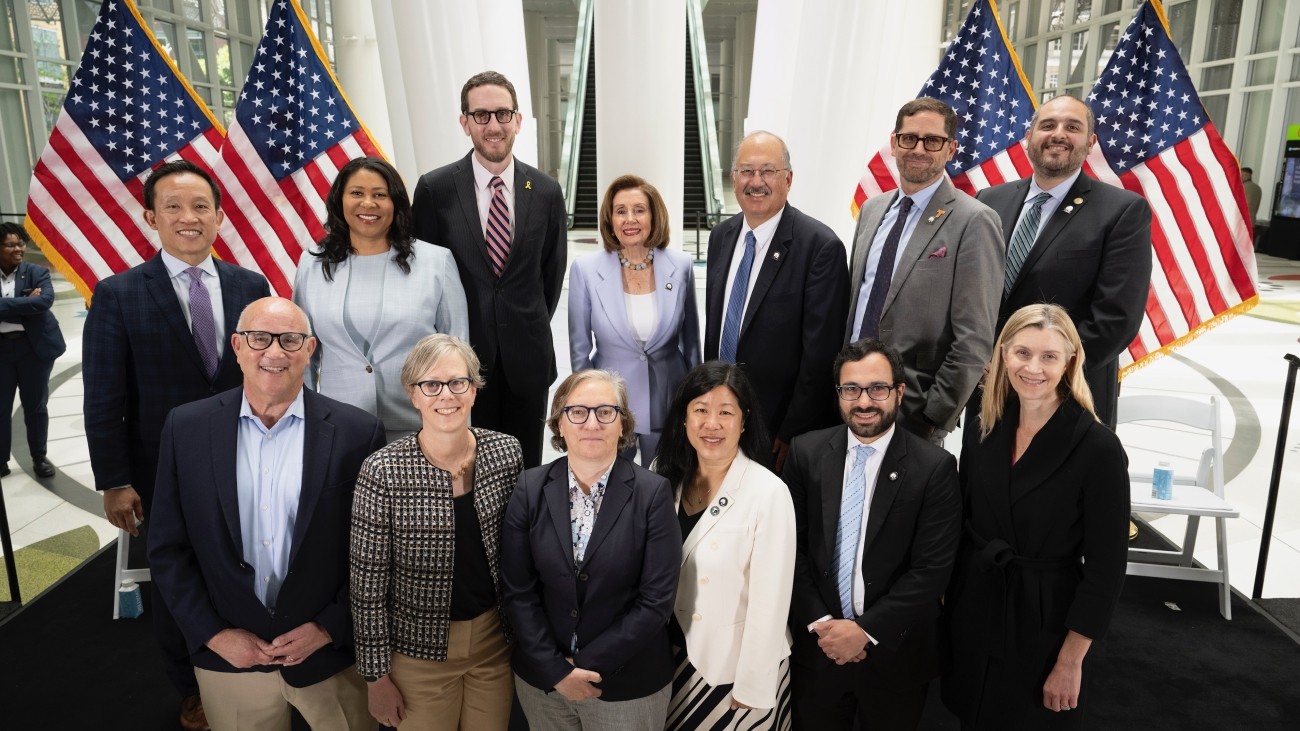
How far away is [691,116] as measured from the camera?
2241 centimetres

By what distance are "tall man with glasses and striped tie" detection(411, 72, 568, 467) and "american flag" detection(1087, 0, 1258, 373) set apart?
11.8ft

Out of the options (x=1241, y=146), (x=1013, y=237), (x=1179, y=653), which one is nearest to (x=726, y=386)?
(x=1013, y=237)

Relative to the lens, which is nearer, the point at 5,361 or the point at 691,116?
the point at 5,361

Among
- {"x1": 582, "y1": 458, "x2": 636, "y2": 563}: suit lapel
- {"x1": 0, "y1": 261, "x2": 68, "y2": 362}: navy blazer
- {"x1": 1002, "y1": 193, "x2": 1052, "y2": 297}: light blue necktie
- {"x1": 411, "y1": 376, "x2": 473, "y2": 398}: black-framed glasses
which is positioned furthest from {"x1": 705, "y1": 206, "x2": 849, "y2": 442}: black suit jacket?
{"x1": 0, "y1": 261, "x2": 68, "y2": 362}: navy blazer

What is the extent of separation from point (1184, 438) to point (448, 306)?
6651 mm

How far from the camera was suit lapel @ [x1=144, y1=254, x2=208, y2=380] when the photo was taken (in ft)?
10.0

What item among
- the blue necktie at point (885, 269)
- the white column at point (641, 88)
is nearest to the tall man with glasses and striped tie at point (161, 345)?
the blue necktie at point (885, 269)

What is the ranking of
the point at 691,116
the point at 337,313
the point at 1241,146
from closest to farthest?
the point at 337,313, the point at 1241,146, the point at 691,116

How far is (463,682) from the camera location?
269 cm

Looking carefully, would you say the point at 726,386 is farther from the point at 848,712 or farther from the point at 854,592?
the point at 848,712

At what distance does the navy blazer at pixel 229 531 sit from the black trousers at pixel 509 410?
3.89 feet

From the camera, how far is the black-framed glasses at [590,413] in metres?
2.50

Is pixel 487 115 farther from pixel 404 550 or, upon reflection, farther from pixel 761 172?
pixel 404 550

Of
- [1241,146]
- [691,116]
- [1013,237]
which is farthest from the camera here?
[691,116]
